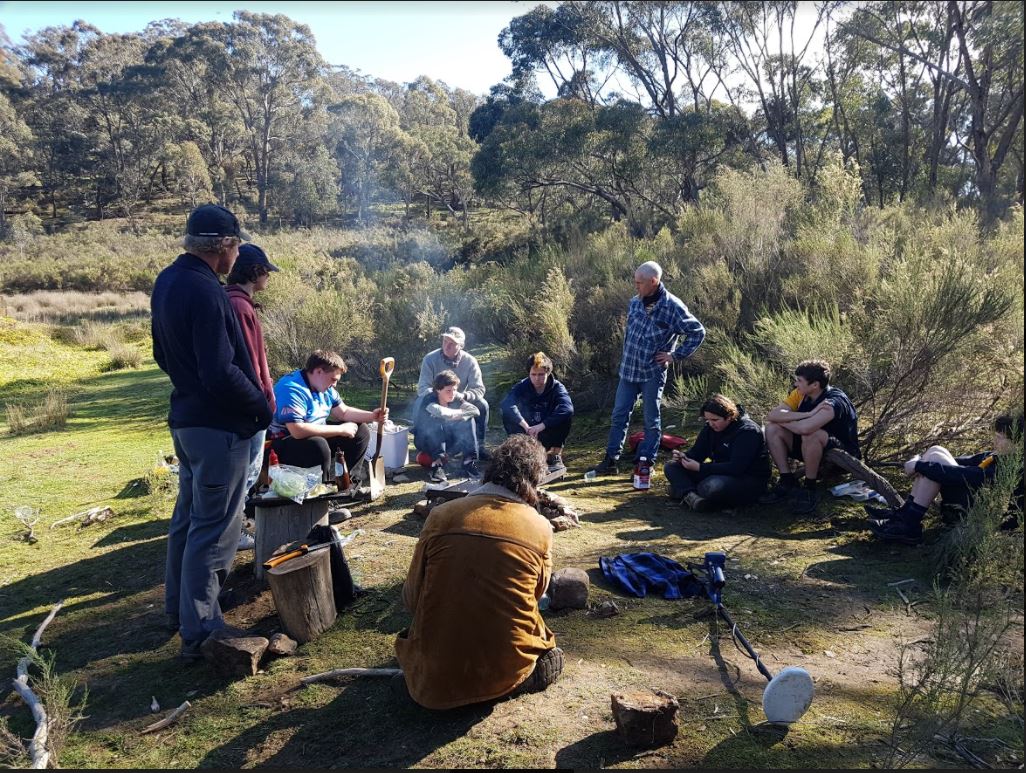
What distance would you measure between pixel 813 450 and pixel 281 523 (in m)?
3.74

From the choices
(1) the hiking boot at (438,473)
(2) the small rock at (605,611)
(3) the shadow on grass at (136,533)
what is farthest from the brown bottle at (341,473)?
(2) the small rock at (605,611)

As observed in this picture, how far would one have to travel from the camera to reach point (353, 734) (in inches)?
109

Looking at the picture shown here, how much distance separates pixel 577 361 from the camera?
922 centimetres

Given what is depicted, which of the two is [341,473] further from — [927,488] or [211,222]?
[927,488]

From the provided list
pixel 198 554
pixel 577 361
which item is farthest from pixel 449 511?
pixel 577 361

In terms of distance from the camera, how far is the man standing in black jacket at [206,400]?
3.12 metres

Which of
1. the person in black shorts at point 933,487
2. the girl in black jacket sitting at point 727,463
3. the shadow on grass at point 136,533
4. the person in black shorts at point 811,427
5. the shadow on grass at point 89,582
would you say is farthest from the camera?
the girl in black jacket sitting at point 727,463

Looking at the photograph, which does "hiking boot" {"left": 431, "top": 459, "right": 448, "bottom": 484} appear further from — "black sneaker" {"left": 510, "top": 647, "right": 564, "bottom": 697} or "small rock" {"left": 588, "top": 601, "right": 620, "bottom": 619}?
"black sneaker" {"left": 510, "top": 647, "right": 564, "bottom": 697}

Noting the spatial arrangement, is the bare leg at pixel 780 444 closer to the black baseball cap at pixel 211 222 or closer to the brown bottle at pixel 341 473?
the brown bottle at pixel 341 473

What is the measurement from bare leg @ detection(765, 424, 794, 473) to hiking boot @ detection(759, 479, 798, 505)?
114 mm

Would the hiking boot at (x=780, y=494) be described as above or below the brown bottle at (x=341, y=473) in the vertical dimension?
below

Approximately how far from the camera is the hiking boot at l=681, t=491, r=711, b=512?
214 inches

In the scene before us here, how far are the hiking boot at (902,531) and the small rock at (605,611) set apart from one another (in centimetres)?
205

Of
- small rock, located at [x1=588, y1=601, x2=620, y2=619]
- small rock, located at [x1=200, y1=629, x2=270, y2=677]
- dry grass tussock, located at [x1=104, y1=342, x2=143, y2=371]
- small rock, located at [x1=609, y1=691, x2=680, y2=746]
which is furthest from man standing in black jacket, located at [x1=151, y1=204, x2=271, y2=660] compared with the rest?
dry grass tussock, located at [x1=104, y1=342, x2=143, y2=371]
